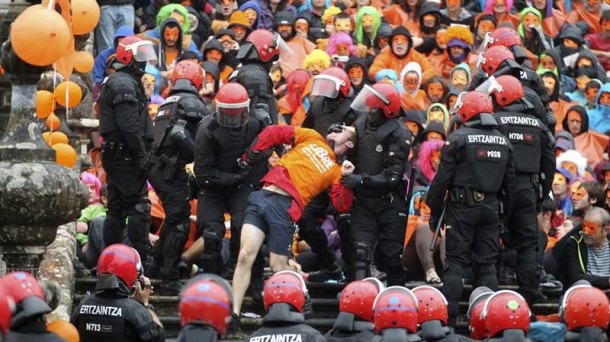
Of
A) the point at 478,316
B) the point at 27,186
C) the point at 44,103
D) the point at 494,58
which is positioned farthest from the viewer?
the point at 494,58

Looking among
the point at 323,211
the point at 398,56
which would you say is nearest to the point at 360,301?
the point at 323,211

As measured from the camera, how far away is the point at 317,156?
51.2 ft

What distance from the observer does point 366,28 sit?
21.9 m

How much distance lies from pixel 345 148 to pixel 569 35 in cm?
750

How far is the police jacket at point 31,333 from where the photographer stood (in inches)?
416

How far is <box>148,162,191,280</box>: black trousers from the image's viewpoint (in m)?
15.9

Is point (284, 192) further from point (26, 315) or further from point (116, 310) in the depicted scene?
point (26, 315)

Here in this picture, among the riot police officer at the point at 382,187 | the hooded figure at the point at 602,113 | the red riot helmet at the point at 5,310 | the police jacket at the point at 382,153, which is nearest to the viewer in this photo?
the red riot helmet at the point at 5,310

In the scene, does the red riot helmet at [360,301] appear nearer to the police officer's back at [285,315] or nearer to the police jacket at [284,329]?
the police officer's back at [285,315]

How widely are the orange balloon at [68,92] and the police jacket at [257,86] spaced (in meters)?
1.93

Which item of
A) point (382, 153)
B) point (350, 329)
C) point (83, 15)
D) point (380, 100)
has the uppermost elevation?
point (83, 15)

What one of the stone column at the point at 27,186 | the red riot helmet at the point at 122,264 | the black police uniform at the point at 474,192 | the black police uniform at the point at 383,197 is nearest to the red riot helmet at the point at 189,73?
the black police uniform at the point at 383,197

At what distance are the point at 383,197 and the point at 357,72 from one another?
12.4 feet

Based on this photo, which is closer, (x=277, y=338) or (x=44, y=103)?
(x=277, y=338)
